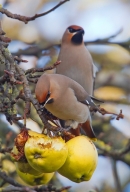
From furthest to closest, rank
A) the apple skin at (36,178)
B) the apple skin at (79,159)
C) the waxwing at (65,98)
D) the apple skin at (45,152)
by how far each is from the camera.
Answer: the apple skin at (36,178) → the waxwing at (65,98) → the apple skin at (79,159) → the apple skin at (45,152)

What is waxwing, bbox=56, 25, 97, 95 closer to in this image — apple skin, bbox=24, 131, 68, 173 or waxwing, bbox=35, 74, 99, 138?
waxwing, bbox=35, 74, 99, 138

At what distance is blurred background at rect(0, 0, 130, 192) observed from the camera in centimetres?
414

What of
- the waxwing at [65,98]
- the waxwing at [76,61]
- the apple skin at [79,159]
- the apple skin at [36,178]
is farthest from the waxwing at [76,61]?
the apple skin at [79,159]

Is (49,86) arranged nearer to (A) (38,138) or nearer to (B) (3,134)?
(A) (38,138)

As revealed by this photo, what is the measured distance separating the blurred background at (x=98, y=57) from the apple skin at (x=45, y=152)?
138cm

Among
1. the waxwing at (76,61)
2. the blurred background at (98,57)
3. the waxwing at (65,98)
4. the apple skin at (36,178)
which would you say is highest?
the waxwing at (65,98)

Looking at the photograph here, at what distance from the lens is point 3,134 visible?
4.18 m

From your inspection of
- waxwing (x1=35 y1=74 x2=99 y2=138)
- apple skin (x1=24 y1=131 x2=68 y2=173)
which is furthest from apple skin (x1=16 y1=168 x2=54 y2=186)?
apple skin (x1=24 y1=131 x2=68 y2=173)

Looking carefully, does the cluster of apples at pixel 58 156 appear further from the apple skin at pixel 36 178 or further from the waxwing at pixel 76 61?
the waxwing at pixel 76 61

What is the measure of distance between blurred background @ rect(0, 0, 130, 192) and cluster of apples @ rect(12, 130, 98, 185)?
3.98ft

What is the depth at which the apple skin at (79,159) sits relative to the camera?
6.51 feet

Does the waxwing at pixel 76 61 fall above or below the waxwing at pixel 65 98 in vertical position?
below

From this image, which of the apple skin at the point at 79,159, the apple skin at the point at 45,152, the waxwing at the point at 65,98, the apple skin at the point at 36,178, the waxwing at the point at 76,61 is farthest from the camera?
the waxwing at the point at 76,61

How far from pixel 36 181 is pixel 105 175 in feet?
13.9
